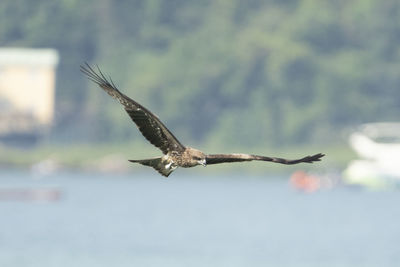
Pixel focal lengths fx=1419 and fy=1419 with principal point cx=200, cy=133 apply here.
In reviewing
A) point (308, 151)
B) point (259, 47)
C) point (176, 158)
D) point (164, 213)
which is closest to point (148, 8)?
point (259, 47)

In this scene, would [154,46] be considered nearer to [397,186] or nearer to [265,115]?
[265,115]

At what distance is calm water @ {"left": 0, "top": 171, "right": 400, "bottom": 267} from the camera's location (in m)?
36.9

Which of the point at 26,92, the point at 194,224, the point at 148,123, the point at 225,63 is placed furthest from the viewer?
the point at 26,92

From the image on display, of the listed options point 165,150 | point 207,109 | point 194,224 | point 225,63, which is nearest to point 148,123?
point 165,150

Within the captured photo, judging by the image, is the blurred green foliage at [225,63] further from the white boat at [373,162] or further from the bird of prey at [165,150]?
the bird of prey at [165,150]

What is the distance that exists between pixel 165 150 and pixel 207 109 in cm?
6235

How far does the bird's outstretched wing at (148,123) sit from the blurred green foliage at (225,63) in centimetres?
5707

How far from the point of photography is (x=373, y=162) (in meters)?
68.8

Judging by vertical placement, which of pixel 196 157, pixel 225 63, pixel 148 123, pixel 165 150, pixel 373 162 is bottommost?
pixel 196 157

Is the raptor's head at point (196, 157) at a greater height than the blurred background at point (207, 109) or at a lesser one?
lesser

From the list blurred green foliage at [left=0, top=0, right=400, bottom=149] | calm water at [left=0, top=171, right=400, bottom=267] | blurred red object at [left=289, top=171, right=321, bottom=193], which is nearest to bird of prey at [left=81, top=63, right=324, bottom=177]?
calm water at [left=0, top=171, right=400, bottom=267]

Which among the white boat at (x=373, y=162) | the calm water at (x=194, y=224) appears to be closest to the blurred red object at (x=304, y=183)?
the calm water at (x=194, y=224)

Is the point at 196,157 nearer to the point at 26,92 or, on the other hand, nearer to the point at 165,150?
the point at 165,150

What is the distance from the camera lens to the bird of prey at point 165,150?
34.0ft
